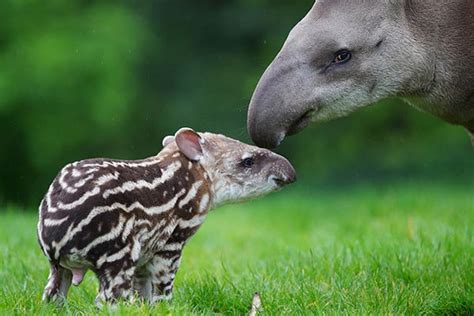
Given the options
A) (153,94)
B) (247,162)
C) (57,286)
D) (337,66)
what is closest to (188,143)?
(247,162)

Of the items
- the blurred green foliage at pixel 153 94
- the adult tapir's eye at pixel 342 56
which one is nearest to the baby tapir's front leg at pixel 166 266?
the adult tapir's eye at pixel 342 56

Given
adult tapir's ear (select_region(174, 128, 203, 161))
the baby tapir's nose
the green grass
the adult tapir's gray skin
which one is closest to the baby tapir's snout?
the baby tapir's nose

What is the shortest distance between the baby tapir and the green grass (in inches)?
7.4

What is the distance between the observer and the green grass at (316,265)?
18.5 ft

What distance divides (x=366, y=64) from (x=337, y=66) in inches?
7.8

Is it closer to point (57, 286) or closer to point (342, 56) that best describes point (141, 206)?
point (57, 286)

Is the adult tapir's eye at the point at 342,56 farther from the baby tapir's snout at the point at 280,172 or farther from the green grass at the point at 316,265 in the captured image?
the green grass at the point at 316,265

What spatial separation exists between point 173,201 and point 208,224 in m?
5.59

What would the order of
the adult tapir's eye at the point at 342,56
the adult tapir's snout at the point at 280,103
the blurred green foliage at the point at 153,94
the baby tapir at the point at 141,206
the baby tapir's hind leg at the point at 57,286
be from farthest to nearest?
the blurred green foliage at the point at 153,94 → the adult tapir's eye at the point at 342,56 → the adult tapir's snout at the point at 280,103 → the baby tapir's hind leg at the point at 57,286 → the baby tapir at the point at 141,206

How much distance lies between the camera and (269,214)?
11.4 m

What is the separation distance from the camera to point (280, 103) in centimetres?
556

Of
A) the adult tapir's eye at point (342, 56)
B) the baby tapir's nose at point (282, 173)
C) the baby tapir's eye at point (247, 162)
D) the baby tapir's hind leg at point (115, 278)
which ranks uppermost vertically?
the adult tapir's eye at point (342, 56)

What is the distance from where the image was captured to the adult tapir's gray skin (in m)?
5.61

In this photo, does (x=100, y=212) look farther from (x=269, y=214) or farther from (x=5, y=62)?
(x=5, y=62)
